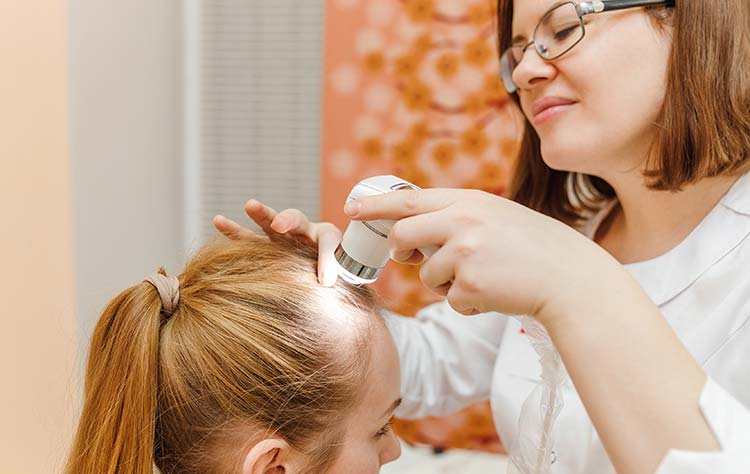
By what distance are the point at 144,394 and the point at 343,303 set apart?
0.29 meters

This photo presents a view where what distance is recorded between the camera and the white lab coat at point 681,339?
701mm

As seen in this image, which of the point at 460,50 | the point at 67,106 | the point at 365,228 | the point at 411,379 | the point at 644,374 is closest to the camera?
the point at 644,374

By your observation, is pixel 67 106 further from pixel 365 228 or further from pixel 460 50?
pixel 460 50

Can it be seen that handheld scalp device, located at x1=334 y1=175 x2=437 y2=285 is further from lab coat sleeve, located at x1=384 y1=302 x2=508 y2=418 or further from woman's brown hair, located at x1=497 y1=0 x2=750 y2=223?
lab coat sleeve, located at x1=384 y1=302 x2=508 y2=418

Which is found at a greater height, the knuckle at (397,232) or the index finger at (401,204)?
the index finger at (401,204)

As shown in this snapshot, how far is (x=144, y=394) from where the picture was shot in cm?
92

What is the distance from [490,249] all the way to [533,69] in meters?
0.50

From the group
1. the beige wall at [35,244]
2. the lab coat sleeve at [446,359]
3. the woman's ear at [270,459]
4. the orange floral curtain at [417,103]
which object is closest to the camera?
the woman's ear at [270,459]

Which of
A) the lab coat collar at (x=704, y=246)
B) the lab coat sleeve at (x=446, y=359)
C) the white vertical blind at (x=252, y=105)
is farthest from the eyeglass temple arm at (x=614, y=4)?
the white vertical blind at (x=252, y=105)

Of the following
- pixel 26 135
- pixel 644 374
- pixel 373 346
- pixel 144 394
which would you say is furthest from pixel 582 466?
pixel 26 135

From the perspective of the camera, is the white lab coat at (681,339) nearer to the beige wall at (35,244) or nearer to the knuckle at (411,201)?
the knuckle at (411,201)

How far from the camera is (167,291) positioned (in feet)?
3.20

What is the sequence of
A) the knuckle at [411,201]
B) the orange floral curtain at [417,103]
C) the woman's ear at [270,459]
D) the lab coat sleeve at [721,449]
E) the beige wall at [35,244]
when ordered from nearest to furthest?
the lab coat sleeve at [721,449] < the knuckle at [411,201] < the woman's ear at [270,459] < the beige wall at [35,244] < the orange floral curtain at [417,103]

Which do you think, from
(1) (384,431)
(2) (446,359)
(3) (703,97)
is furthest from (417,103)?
(1) (384,431)
